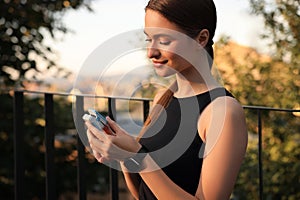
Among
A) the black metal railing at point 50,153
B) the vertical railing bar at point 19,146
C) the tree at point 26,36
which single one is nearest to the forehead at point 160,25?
the black metal railing at point 50,153

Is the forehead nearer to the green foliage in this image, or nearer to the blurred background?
the blurred background

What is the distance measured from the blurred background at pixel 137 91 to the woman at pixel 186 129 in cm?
168

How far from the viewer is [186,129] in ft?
4.85

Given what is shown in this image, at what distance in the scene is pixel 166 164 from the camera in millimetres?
1457

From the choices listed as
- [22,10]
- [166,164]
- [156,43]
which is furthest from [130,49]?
[22,10]

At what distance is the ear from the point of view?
1.41 m

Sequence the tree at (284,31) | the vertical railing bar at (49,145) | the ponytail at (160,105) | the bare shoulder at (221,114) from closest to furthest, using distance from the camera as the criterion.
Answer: the bare shoulder at (221,114) → the ponytail at (160,105) → the vertical railing bar at (49,145) → the tree at (284,31)

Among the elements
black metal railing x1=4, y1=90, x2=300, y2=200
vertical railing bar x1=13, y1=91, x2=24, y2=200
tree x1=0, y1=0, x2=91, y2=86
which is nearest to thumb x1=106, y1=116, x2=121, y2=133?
black metal railing x1=4, y1=90, x2=300, y2=200

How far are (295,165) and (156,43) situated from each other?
3121mm

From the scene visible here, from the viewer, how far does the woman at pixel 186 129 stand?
1324 mm

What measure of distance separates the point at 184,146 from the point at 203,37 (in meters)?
0.26

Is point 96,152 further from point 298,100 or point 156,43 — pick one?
point 298,100

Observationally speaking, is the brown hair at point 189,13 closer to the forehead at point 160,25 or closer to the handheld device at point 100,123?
the forehead at point 160,25

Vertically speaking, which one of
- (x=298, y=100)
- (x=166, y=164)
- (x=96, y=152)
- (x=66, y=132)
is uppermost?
(x=96, y=152)
